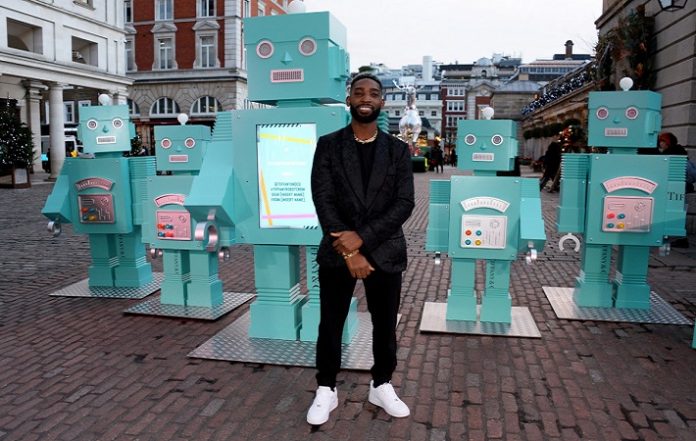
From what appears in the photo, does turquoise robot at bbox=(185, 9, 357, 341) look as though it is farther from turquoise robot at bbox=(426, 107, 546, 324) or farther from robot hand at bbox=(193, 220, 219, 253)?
turquoise robot at bbox=(426, 107, 546, 324)

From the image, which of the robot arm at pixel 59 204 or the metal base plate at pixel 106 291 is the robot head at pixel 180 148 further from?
A: the metal base plate at pixel 106 291

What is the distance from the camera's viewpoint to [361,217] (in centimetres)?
339

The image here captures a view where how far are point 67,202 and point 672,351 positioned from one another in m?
6.11

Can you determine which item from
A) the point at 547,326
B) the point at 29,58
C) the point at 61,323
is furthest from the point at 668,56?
the point at 29,58

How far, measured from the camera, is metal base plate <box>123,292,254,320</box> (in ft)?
18.5

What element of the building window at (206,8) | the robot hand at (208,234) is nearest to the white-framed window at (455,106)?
the building window at (206,8)

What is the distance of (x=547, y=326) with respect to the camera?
543 centimetres

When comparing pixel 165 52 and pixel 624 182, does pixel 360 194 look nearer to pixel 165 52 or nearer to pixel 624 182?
pixel 624 182

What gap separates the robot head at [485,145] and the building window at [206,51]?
130 ft

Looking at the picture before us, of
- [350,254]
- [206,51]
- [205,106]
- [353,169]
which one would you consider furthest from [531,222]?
[206,51]

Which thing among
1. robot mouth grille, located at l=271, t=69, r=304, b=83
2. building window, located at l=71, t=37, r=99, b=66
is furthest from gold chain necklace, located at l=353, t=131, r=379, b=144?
building window, located at l=71, t=37, r=99, b=66

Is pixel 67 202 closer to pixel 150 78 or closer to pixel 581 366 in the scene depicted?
pixel 581 366

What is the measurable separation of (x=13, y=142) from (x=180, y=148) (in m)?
20.2

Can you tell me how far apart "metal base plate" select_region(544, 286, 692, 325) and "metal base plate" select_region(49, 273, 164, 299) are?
4439mm
